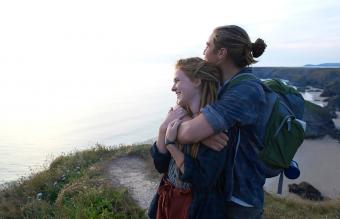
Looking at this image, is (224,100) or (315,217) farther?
(315,217)

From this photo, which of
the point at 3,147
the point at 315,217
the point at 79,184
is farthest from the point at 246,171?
the point at 3,147

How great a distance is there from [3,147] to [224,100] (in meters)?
25.4

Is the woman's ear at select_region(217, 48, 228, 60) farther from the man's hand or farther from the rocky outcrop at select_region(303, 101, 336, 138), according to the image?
the rocky outcrop at select_region(303, 101, 336, 138)

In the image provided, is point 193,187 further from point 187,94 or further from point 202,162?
point 187,94

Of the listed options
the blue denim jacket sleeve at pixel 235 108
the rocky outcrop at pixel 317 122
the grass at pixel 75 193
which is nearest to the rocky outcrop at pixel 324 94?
the rocky outcrop at pixel 317 122

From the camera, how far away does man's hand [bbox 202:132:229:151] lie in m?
2.57

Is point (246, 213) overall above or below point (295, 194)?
above

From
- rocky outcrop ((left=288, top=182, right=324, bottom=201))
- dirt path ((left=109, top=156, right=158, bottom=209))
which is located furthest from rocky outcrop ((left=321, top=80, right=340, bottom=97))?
dirt path ((left=109, top=156, right=158, bottom=209))

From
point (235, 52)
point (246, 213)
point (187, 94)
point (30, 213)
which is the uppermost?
point (235, 52)

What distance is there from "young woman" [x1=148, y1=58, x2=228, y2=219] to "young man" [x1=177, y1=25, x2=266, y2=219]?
0.06 m

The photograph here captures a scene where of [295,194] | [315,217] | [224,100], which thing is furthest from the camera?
[295,194]

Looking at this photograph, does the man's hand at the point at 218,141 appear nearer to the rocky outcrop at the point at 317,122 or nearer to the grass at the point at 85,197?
the grass at the point at 85,197

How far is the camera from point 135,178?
Answer: 9.07 metres

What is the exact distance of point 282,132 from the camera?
8.75 ft
